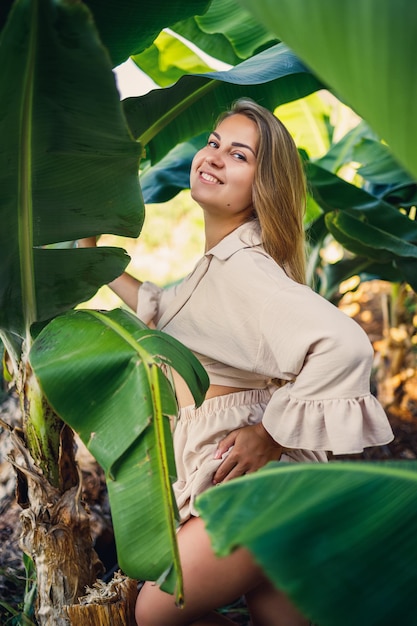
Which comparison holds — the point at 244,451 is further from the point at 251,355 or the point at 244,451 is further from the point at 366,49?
the point at 366,49

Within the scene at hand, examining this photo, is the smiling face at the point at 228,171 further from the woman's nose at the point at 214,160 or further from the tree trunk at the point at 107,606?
the tree trunk at the point at 107,606

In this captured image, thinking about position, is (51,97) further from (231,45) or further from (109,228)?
(231,45)

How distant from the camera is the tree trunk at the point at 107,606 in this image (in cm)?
113

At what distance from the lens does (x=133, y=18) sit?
1119 millimetres

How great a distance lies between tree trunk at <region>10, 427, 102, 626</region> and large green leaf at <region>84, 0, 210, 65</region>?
26.4 inches

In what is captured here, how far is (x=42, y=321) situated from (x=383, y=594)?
68 cm

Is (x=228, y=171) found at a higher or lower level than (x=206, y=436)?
higher

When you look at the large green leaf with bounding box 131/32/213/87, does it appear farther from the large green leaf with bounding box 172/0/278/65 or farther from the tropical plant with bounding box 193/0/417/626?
the tropical plant with bounding box 193/0/417/626

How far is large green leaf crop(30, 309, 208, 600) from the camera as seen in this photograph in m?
0.83

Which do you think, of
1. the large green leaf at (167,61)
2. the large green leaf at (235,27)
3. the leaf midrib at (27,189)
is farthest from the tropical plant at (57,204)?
the large green leaf at (167,61)

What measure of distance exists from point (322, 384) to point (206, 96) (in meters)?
0.85

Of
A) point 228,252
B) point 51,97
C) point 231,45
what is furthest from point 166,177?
point 51,97

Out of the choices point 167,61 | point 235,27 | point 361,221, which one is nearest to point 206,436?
point 361,221

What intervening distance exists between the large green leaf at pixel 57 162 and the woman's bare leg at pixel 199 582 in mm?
456
